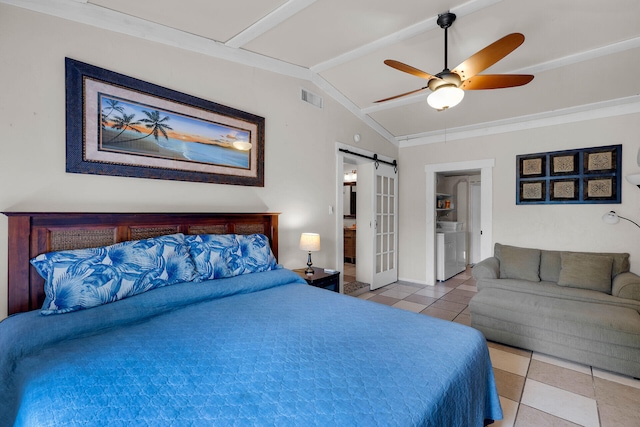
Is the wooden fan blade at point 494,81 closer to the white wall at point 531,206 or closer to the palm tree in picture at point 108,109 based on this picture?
the white wall at point 531,206

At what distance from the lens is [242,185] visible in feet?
9.96

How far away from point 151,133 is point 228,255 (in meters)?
1.15

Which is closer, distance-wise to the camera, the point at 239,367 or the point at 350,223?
the point at 239,367

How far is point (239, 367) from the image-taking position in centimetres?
121

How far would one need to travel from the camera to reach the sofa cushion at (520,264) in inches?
143

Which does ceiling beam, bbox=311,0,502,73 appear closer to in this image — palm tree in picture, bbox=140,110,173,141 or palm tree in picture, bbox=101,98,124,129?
palm tree in picture, bbox=140,110,173,141

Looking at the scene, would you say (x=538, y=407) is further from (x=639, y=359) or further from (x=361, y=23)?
(x=361, y=23)

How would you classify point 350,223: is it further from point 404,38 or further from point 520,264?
point 404,38

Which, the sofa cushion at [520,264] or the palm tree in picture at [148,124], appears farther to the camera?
the sofa cushion at [520,264]

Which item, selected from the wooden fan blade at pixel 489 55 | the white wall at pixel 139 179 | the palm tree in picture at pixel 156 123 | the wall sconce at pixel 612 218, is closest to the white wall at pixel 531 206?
the wall sconce at pixel 612 218

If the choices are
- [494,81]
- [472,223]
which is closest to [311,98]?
[494,81]

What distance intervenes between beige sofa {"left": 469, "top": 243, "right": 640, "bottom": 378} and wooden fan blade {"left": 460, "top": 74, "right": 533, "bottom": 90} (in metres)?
1.99

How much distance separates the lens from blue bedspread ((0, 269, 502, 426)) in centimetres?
97

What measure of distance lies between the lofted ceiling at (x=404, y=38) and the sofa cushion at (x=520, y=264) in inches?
72.1
